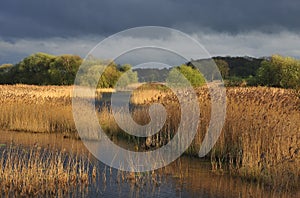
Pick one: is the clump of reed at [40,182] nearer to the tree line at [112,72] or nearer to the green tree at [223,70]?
the tree line at [112,72]

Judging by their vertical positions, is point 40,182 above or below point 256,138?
below

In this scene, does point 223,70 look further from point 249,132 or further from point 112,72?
point 249,132

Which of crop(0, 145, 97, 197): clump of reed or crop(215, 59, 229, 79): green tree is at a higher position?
crop(215, 59, 229, 79): green tree

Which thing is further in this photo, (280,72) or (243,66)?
(243,66)

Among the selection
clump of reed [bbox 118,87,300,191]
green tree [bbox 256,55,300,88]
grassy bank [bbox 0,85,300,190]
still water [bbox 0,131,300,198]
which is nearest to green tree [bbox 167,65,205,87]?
green tree [bbox 256,55,300,88]

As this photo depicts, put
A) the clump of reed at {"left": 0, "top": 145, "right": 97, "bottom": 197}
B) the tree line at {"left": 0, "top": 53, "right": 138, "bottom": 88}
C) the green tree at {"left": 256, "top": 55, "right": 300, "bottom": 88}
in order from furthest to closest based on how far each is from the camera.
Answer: the tree line at {"left": 0, "top": 53, "right": 138, "bottom": 88} → the green tree at {"left": 256, "top": 55, "right": 300, "bottom": 88} → the clump of reed at {"left": 0, "top": 145, "right": 97, "bottom": 197}

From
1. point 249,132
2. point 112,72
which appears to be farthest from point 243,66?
point 249,132

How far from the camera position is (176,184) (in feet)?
27.9

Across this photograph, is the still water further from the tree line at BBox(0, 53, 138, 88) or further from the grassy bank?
the tree line at BBox(0, 53, 138, 88)

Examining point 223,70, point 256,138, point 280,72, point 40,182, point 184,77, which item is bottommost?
point 40,182

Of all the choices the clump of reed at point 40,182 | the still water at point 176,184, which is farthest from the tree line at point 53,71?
the clump of reed at point 40,182

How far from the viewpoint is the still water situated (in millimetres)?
7801

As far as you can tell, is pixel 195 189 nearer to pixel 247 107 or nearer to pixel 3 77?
pixel 247 107

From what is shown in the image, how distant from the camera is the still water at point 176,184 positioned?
25.6ft
